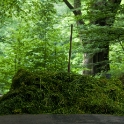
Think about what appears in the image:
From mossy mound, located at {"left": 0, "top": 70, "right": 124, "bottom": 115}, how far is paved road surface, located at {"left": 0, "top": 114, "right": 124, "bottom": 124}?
0.24m

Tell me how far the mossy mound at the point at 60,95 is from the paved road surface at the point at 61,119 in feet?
0.80

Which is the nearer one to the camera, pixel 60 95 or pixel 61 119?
pixel 61 119

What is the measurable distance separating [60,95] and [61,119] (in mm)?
548

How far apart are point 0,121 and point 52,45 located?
20.0ft

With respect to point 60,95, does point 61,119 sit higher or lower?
lower

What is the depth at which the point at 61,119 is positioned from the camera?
7.06 feet

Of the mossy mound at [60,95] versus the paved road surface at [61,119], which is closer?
the paved road surface at [61,119]

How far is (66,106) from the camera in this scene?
2.59 m

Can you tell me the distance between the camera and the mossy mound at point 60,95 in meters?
2.53

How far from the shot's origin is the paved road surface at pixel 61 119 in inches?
79.3

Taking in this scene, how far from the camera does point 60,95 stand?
269cm

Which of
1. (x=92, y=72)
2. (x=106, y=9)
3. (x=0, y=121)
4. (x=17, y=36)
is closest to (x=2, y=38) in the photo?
(x=17, y=36)

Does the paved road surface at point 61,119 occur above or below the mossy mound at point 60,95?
below

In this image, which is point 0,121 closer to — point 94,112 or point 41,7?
point 94,112
